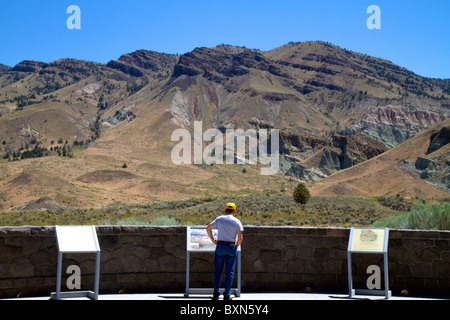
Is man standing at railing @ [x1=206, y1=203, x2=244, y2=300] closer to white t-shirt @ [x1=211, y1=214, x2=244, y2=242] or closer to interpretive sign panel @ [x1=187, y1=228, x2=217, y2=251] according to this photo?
white t-shirt @ [x1=211, y1=214, x2=244, y2=242]

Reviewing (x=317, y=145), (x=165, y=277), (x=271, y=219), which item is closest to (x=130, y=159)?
(x=317, y=145)

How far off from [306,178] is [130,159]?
36818mm

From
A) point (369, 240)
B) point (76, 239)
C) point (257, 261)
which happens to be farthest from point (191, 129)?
point (76, 239)

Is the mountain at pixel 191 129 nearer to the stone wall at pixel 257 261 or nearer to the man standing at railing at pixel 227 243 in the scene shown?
the stone wall at pixel 257 261

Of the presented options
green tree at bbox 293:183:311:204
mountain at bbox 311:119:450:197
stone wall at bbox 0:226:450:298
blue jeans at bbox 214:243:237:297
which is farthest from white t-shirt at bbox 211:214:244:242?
mountain at bbox 311:119:450:197

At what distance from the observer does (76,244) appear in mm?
8352

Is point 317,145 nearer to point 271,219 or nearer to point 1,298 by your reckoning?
point 271,219

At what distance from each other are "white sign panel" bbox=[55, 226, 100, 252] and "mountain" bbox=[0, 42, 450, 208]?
183ft

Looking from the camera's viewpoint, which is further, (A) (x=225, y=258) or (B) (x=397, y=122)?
(B) (x=397, y=122)

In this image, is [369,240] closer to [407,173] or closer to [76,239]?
[76,239]

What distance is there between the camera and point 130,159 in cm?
10838

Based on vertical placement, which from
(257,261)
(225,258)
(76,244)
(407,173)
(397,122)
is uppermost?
(397,122)

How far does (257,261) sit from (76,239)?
355 cm
